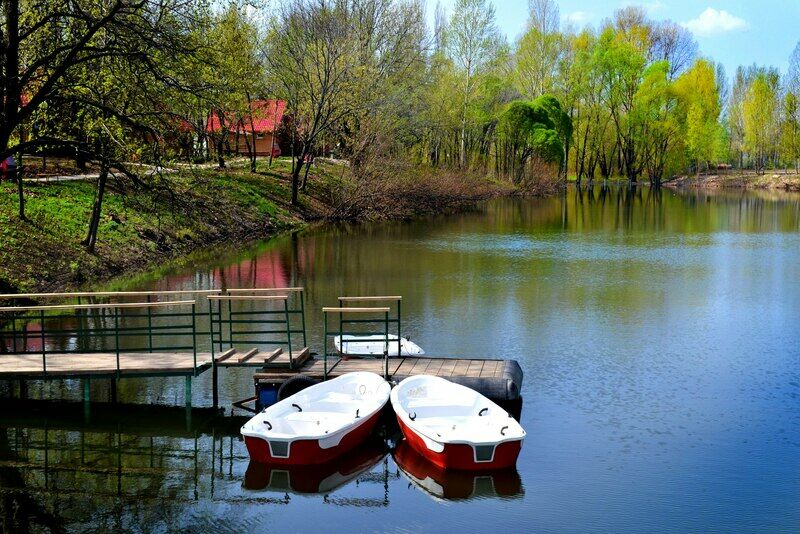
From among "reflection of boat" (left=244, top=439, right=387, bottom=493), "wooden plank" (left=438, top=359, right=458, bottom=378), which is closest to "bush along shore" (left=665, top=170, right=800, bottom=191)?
"wooden plank" (left=438, top=359, right=458, bottom=378)

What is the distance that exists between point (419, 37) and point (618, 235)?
36.0m

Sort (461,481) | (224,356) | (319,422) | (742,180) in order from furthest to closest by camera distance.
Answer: (742,180) → (224,356) → (319,422) → (461,481)

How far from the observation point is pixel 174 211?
29.9 m

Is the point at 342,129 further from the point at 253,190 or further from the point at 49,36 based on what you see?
the point at 49,36

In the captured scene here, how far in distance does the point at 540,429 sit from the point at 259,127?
57.1 metres

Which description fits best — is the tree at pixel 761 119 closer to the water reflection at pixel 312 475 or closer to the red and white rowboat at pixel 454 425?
the red and white rowboat at pixel 454 425

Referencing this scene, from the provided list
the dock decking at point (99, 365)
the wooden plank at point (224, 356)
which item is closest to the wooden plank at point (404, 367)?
the wooden plank at point (224, 356)

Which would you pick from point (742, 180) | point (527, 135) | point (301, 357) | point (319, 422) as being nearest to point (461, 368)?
point (301, 357)

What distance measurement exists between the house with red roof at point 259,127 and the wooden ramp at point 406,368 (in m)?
40.0

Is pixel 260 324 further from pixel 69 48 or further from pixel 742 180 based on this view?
pixel 742 180

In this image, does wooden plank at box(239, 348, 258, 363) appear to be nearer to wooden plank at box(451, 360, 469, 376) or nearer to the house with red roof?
wooden plank at box(451, 360, 469, 376)

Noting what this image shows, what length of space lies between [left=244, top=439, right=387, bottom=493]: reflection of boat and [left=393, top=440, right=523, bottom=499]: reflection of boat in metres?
0.77

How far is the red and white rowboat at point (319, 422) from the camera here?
14539mm

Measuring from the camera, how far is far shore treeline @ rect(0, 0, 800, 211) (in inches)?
894
